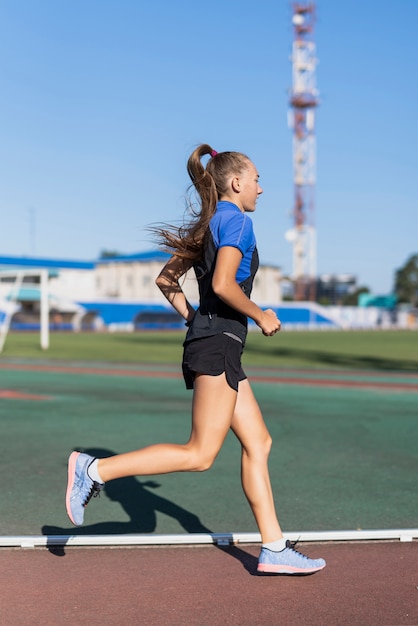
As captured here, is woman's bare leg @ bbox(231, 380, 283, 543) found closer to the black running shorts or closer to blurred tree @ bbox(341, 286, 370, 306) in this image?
the black running shorts

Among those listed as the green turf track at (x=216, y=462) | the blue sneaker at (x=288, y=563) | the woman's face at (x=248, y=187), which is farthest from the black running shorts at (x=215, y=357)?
the green turf track at (x=216, y=462)

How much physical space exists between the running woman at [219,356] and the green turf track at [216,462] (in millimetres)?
1081

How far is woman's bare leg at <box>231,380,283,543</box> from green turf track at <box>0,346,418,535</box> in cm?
106

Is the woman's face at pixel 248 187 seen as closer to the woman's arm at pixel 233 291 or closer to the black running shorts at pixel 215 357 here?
the woman's arm at pixel 233 291

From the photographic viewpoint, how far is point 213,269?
375 cm

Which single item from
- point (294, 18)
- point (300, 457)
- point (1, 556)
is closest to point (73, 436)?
point (300, 457)

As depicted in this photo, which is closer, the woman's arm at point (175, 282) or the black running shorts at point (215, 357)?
the black running shorts at point (215, 357)

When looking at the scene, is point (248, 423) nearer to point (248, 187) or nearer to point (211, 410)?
point (211, 410)

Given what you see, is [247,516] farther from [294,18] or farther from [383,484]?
[294,18]

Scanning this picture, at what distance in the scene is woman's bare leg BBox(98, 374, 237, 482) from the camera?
3.61m

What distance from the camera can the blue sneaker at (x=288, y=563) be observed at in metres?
3.71

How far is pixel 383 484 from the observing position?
614cm

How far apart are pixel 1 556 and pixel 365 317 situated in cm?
8697

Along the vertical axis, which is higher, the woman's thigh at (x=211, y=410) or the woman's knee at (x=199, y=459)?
the woman's thigh at (x=211, y=410)
